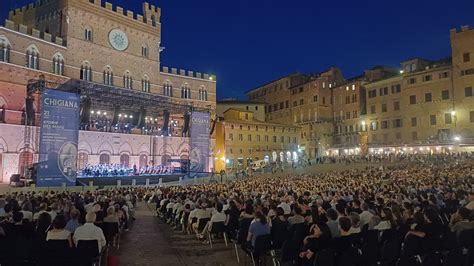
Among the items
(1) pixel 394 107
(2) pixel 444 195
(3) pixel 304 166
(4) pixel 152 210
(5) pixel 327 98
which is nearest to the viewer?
(2) pixel 444 195

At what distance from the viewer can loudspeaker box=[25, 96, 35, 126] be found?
33.2 m

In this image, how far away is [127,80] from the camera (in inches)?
1829

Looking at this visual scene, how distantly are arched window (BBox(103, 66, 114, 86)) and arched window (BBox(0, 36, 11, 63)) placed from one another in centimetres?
1068

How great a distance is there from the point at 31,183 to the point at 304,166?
28764mm

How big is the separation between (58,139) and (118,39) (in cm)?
1898

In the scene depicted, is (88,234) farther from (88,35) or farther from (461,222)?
(88,35)

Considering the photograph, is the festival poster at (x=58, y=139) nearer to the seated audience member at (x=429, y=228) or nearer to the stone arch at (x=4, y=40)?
the stone arch at (x=4, y=40)

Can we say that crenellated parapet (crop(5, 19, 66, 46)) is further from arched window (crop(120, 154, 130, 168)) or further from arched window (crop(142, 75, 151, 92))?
arched window (crop(120, 154, 130, 168))

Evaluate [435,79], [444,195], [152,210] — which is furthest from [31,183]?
[435,79]

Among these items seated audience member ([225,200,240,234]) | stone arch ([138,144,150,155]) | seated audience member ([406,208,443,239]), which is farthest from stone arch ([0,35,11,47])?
seated audience member ([406,208,443,239])

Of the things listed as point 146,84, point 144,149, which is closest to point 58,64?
point 146,84

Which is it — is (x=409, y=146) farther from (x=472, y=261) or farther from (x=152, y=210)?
(x=472, y=261)

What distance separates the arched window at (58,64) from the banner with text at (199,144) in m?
14.4

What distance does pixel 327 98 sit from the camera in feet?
219
